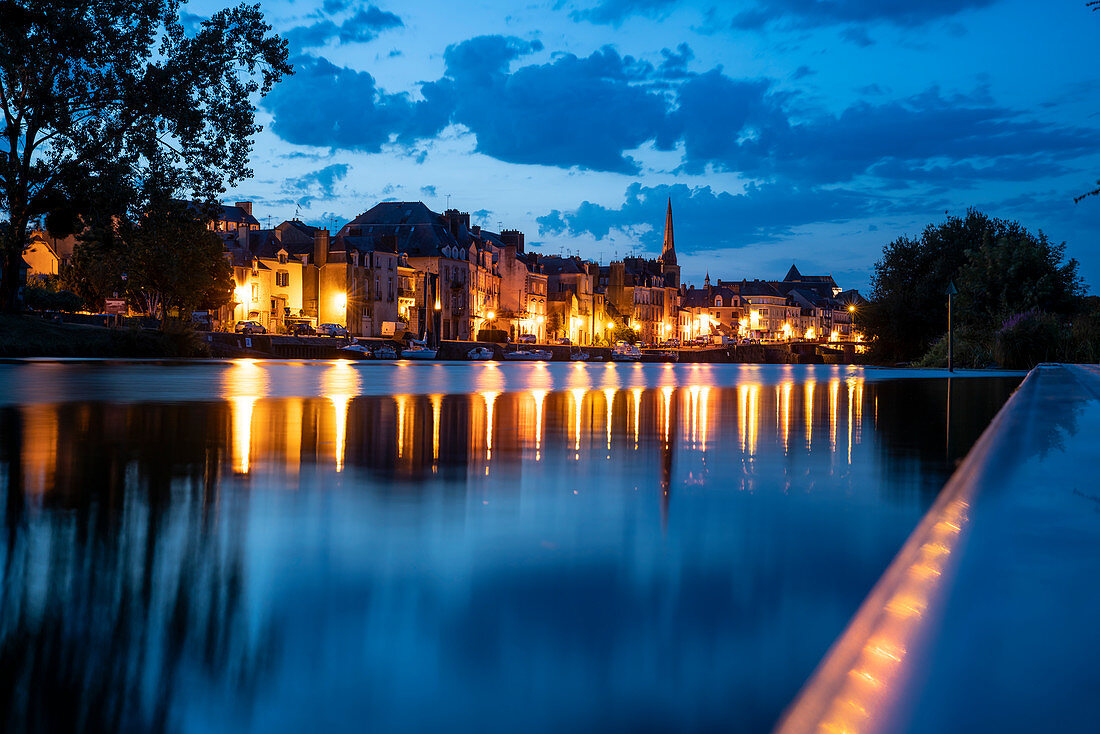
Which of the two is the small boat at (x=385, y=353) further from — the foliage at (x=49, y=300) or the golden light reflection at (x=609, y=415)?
the golden light reflection at (x=609, y=415)

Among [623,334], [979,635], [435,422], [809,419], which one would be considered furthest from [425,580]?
[623,334]

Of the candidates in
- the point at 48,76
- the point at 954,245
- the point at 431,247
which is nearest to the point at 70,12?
the point at 48,76

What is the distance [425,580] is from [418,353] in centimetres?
5802

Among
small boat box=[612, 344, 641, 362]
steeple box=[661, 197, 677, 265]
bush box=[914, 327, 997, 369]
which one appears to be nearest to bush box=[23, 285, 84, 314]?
bush box=[914, 327, 997, 369]

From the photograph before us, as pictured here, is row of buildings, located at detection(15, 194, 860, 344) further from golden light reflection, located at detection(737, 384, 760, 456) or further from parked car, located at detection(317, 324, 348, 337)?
golden light reflection, located at detection(737, 384, 760, 456)

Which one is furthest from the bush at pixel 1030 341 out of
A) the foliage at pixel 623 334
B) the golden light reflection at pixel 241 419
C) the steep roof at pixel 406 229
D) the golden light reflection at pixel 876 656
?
the foliage at pixel 623 334

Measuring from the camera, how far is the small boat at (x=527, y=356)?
230 ft

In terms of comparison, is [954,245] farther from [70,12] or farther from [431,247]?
[431,247]

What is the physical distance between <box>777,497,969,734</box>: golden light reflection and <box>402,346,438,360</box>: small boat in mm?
57752

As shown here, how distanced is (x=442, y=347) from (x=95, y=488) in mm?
61795

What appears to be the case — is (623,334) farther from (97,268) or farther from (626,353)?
(97,268)

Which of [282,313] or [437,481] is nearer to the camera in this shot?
[437,481]

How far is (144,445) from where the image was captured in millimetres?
5645

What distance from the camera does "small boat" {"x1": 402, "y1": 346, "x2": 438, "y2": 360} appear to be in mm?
59531
